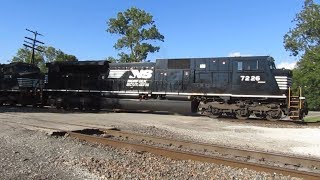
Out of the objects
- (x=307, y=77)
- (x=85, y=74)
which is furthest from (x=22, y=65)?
(x=307, y=77)

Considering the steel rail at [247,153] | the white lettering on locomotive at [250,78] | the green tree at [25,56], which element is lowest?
the steel rail at [247,153]

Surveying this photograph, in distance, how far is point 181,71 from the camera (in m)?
21.0

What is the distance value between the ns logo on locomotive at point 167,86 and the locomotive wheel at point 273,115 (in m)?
0.05

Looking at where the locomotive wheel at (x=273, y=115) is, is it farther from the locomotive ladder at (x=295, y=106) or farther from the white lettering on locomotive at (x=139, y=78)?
the white lettering on locomotive at (x=139, y=78)

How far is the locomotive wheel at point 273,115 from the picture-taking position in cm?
1816

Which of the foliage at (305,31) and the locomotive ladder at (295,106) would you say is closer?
the locomotive ladder at (295,106)

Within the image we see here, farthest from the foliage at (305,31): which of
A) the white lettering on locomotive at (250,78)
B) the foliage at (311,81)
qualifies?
the white lettering on locomotive at (250,78)

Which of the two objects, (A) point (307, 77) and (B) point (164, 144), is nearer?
(B) point (164, 144)

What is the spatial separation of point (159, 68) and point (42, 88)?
8.69 meters

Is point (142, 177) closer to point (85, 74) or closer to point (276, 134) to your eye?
point (276, 134)

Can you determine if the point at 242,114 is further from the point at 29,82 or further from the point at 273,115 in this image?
the point at 29,82

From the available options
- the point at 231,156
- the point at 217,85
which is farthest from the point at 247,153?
the point at 217,85

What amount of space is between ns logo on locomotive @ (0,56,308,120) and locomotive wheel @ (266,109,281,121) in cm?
5

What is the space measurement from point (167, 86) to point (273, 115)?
5869 millimetres
